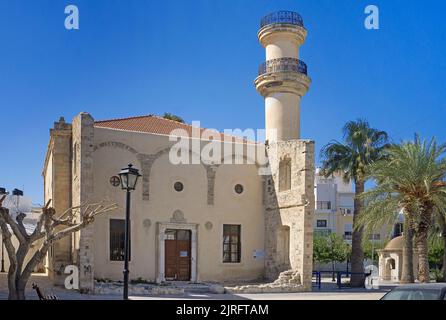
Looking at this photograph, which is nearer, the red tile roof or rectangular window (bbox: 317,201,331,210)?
the red tile roof

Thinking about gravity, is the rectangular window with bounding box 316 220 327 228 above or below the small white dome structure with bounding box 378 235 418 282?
above

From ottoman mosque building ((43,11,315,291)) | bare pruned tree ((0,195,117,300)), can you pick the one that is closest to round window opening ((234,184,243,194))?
ottoman mosque building ((43,11,315,291))

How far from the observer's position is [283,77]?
2838cm

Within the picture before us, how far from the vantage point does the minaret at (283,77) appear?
93.8 ft

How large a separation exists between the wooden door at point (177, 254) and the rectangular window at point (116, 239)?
212cm

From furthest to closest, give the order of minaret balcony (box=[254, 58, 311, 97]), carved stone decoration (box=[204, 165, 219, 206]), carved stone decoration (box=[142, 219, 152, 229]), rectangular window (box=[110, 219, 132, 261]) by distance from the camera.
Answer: minaret balcony (box=[254, 58, 311, 97]) → carved stone decoration (box=[204, 165, 219, 206]) → carved stone decoration (box=[142, 219, 152, 229]) → rectangular window (box=[110, 219, 132, 261])

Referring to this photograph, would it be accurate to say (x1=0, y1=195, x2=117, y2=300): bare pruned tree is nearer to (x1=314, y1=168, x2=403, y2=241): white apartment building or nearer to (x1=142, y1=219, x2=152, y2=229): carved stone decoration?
(x1=142, y1=219, x2=152, y2=229): carved stone decoration

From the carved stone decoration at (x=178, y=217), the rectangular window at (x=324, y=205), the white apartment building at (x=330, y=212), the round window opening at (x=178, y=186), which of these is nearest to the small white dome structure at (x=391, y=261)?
the carved stone decoration at (x=178, y=217)

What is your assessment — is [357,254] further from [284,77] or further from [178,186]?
[178,186]

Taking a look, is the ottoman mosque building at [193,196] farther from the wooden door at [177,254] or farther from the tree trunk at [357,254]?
the tree trunk at [357,254]

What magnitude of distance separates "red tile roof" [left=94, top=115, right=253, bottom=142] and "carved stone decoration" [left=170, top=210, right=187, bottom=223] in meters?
3.90

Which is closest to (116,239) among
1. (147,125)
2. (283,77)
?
(147,125)

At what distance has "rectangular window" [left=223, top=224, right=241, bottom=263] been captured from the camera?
1036 inches

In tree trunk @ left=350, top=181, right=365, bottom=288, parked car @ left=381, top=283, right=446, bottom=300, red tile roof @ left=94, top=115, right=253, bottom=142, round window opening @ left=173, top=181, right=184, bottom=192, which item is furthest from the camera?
tree trunk @ left=350, top=181, right=365, bottom=288
